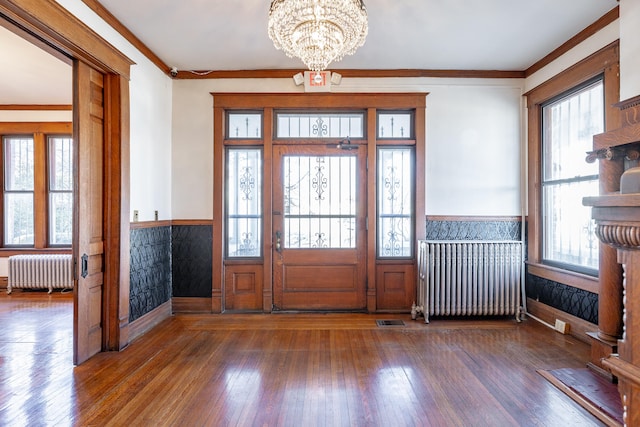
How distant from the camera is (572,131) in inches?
147

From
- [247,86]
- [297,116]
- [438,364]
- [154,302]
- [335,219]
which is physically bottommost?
[438,364]

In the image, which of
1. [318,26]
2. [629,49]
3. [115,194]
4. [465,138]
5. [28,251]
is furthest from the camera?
[28,251]

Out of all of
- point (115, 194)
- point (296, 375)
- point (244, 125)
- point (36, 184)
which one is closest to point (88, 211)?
point (115, 194)

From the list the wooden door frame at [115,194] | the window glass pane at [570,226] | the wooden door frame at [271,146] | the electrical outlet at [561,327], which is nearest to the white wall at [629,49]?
the window glass pane at [570,226]

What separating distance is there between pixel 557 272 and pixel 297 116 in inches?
140

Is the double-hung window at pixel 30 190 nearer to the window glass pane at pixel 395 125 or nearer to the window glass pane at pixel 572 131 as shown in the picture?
the window glass pane at pixel 395 125

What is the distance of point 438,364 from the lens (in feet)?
9.74

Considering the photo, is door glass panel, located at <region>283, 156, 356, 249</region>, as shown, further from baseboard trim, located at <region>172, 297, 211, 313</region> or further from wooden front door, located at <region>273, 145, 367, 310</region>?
baseboard trim, located at <region>172, 297, 211, 313</region>

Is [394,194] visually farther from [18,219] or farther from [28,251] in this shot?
[18,219]

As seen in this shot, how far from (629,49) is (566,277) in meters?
2.19

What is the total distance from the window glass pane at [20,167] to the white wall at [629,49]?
797 centimetres

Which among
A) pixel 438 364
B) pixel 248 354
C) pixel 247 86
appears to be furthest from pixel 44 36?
pixel 438 364

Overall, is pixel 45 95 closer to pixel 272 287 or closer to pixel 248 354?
pixel 272 287

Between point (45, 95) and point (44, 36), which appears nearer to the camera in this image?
point (44, 36)
